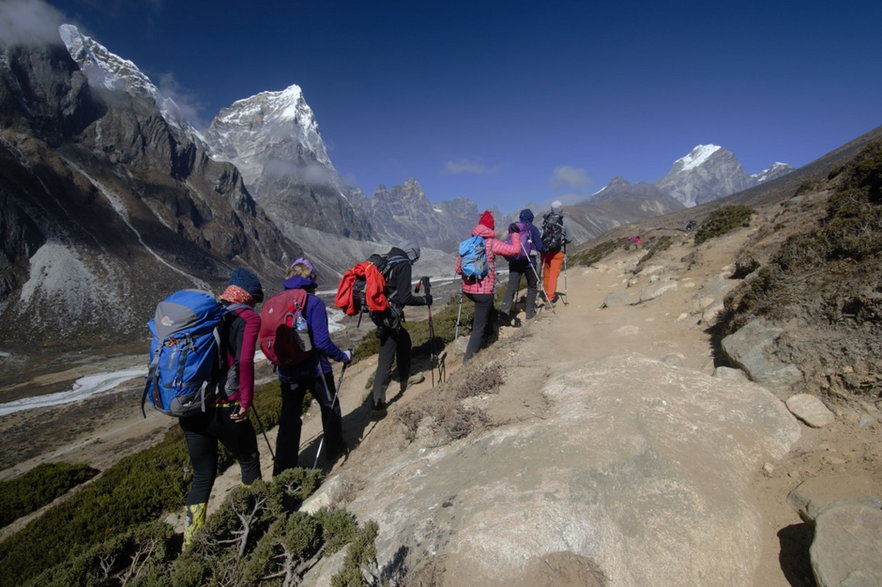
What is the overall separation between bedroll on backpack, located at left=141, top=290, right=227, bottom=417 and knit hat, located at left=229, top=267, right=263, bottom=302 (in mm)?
738

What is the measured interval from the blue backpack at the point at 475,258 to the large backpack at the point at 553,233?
3.72 m

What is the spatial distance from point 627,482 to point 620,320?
666cm

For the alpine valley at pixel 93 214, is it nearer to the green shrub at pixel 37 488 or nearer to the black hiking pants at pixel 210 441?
the green shrub at pixel 37 488

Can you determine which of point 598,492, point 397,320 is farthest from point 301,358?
point 598,492

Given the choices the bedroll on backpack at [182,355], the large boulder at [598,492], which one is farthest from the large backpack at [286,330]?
the large boulder at [598,492]

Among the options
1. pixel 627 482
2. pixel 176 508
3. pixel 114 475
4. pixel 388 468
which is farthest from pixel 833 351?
pixel 114 475

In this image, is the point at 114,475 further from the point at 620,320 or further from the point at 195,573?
the point at 620,320

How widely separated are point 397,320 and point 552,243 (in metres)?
5.42

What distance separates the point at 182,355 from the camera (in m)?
3.75

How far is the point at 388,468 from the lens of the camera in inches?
175

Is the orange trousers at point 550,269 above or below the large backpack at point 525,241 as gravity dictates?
below

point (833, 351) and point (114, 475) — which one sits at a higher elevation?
point (833, 351)

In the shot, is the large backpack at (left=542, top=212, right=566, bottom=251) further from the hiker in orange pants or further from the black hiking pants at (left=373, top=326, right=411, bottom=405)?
the black hiking pants at (left=373, top=326, right=411, bottom=405)

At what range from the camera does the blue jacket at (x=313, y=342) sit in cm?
532
